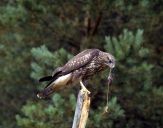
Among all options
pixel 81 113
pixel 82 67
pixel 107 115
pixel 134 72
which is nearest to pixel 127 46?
pixel 134 72

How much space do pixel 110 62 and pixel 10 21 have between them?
14.8 feet

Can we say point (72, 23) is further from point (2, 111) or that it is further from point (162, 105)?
point (2, 111)

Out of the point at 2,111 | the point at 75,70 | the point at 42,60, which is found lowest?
the point at 2,111

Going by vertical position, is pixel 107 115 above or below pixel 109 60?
below

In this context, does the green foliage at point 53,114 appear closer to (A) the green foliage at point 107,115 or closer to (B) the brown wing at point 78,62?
(A) the green foliage at point 107,115

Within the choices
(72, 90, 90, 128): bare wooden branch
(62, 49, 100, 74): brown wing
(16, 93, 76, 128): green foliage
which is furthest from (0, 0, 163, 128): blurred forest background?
(72, 90, 90, 128): bare wooden branch

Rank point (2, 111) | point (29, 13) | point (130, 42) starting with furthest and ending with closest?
1. point (2, 111)
2. point (29, 13)
3. point (130, 42)

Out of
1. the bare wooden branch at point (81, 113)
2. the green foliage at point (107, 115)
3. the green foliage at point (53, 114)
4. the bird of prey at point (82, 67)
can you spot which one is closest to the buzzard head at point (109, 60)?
the bird of prey at point (82, 67)

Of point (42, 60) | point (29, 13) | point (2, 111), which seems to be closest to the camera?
point (42, 60)

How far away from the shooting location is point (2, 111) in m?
14.7

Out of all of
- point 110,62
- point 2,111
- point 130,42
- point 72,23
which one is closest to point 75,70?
point 110,62

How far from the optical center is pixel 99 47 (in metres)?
11.8

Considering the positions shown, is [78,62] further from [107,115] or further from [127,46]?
[107,115]

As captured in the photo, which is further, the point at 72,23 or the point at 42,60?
the point at 72,23
